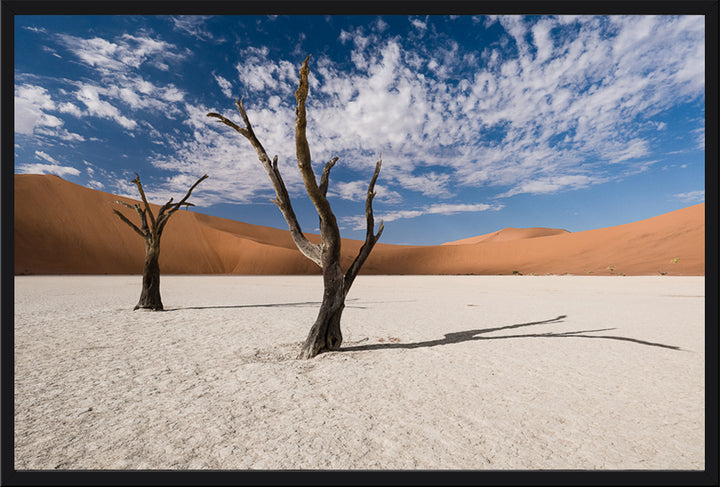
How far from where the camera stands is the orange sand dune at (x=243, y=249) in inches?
1492

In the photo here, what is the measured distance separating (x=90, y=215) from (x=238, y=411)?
5774 centimetres

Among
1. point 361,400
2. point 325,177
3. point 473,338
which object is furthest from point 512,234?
point 361,400

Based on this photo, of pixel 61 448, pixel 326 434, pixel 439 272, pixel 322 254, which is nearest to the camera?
pixel 61 448

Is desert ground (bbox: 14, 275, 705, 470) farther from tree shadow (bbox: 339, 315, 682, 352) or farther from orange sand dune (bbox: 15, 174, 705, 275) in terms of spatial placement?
orange sand dune (bbox: 15, 174, 705, 275)

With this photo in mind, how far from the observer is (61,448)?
102 inches

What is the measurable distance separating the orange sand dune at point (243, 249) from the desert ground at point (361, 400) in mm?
30679

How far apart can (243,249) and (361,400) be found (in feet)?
204

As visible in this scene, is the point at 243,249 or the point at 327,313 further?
the point at 243,249

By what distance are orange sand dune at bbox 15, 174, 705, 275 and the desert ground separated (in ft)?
101

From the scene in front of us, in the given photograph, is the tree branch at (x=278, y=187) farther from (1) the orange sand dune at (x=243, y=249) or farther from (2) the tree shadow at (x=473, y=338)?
(1) the orange sand dune at (x=243, y=249)

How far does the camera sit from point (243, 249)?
6200 cm

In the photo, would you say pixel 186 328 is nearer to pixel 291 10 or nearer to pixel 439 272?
pixel 291 10

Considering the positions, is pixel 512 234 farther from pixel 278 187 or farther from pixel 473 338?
pixel 278 187

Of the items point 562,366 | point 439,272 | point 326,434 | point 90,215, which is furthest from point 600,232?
point 90,215
